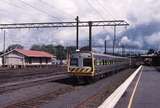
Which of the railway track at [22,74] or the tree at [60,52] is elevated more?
the tree at [60,52]

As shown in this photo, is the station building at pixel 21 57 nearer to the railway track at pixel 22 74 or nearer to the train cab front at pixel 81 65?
the railway track at pixel 22 74

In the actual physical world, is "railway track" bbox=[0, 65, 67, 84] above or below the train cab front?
below

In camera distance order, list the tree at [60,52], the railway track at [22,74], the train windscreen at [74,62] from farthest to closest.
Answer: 1. the tree at [60,52]
2. the railway track at [22,74]
3. the train windscreen at [74,62]

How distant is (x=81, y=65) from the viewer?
115ft

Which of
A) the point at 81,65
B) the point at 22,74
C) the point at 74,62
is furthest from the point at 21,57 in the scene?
the point at 81,65

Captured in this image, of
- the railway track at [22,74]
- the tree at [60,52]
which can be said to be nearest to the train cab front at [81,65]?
the railway track at [22,74]

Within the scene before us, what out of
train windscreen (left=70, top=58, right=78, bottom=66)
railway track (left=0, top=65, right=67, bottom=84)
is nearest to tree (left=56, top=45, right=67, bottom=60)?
railway track (left=0, top=65, right=67, bottom=84)

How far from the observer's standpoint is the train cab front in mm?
34656

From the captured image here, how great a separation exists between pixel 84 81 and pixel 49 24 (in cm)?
3312

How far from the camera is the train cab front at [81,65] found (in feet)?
114

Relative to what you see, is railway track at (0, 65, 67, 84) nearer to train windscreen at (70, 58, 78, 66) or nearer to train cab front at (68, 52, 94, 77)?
train windscreen at (70, 58, 78, 66)

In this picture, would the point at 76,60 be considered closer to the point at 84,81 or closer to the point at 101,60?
the point at 84,81

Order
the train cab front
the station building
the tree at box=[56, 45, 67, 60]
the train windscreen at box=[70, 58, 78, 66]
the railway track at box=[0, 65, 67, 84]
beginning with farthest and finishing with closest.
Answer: the tree at box=[56, 45, 67, 60]
the station building
the railway track at box=[0, 65, 67, 84]
the train windscreen at box=[70, 58, 78, 66]
the train cab front

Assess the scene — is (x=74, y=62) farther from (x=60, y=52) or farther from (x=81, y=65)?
(x=60, y=52)
